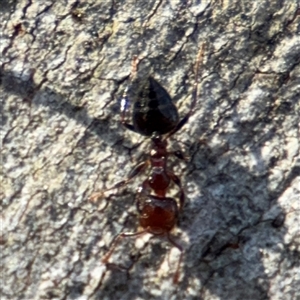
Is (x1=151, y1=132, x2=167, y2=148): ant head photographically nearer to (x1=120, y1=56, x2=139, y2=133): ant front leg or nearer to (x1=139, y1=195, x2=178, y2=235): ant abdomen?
(x1=120, y1=56, x2=139, y2=133): ant front leg

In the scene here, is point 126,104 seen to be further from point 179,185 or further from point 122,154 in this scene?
point 179,185

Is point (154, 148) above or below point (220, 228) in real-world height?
above

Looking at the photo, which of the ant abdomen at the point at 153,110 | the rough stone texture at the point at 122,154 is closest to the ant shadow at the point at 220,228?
the rough stone texture at the point at 122,154

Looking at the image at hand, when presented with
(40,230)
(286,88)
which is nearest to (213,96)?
(286,88)

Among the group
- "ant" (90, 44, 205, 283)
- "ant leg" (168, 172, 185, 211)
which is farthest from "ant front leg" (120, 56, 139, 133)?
"ant leg" (168, 172, 185, 211)

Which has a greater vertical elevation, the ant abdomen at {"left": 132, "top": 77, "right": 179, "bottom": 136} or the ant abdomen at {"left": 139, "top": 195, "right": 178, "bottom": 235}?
the ant abdomen at {"left": 132, "top": 77, "right": 179, "bottom": 136}

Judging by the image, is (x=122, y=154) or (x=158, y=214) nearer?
(x=122, y=154)

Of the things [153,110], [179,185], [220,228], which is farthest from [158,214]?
[153,110]
